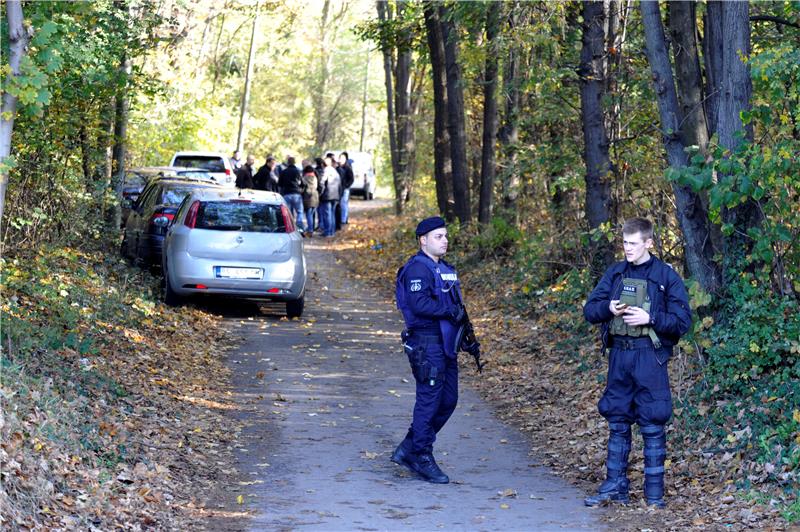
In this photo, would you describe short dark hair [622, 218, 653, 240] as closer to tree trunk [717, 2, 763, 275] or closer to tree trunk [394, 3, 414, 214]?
tree trunk [717, 2, 763, 275]

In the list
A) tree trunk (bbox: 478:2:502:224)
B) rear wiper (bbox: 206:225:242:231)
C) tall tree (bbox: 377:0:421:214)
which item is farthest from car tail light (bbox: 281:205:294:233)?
tall tree (bbox: 377:0:421:214)

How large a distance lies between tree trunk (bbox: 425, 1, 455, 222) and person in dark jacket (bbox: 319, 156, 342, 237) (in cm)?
419

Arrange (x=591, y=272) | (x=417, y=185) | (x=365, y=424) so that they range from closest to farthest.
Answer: (x=365, y=424), (x=591, y=272), (x=417, y=185)

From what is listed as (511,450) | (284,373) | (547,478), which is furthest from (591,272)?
(547,478)

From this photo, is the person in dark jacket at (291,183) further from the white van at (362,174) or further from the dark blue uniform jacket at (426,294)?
the white van at (362,174)

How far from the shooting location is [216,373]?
40.5ft

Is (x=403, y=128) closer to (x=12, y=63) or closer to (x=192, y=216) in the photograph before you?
(x=192, y=216)

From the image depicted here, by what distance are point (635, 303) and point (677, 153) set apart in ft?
11.8

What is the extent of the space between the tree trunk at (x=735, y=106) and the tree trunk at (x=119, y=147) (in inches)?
368

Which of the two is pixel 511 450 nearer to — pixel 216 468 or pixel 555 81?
pixel 216 468

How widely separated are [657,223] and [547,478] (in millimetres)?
4854

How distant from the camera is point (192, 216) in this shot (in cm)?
1588

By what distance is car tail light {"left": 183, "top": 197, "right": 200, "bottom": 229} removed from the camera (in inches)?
623

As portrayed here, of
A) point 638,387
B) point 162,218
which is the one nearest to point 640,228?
point 638,387
